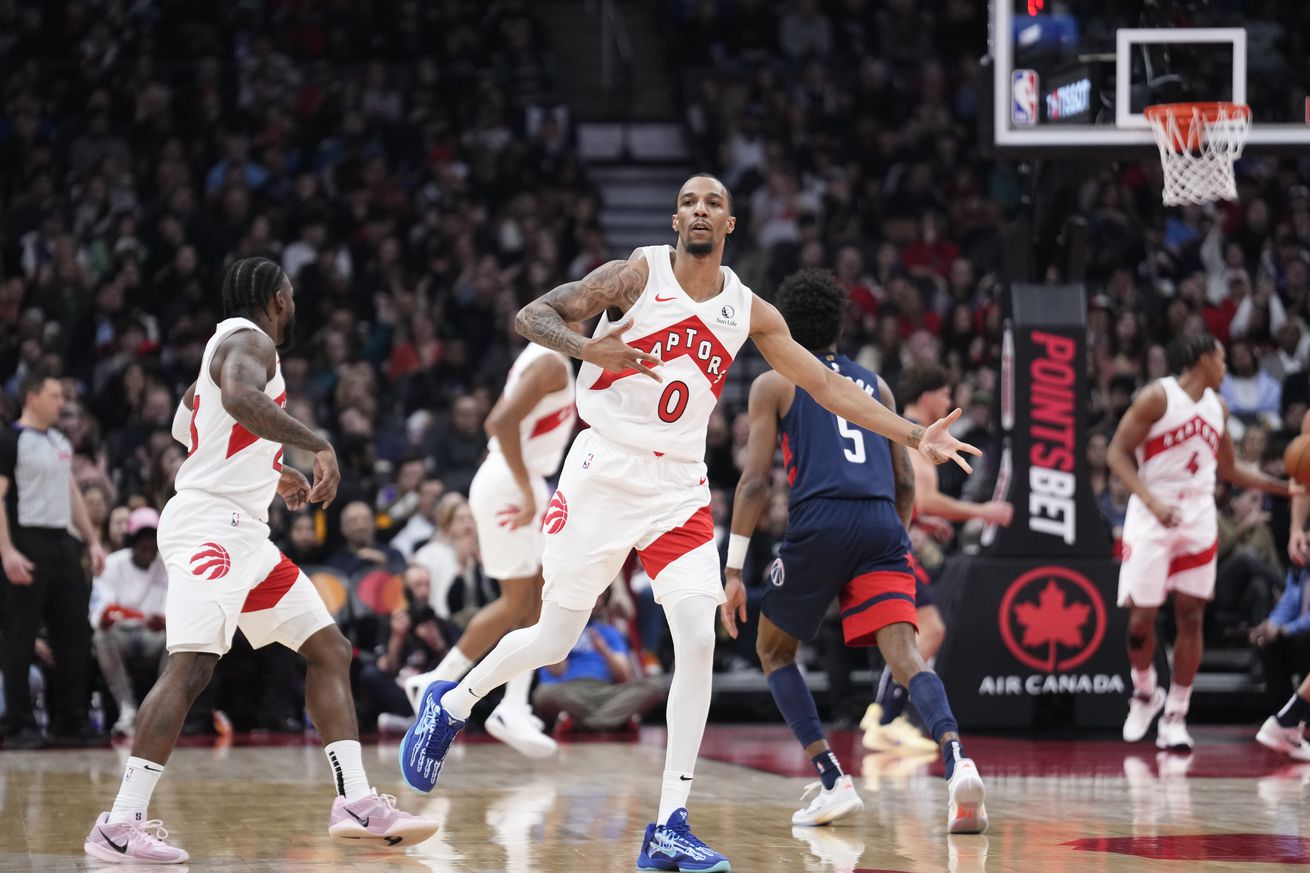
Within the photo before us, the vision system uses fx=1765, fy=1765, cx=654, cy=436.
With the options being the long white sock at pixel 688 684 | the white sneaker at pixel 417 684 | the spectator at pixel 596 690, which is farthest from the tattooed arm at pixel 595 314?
the spectator at pixel 596 690

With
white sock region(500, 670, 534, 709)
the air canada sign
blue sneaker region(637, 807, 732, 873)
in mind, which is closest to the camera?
blue sneaker region(637, 807, 732, 873)

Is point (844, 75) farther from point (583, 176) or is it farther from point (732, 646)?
point (732, 646)

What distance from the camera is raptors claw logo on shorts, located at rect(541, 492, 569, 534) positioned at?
19.7 ft

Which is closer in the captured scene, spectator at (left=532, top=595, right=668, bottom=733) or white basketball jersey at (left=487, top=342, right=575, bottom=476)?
white basketball jersey at (left=487, top=342, right=575, bottom=476)

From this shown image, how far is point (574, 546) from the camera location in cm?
596

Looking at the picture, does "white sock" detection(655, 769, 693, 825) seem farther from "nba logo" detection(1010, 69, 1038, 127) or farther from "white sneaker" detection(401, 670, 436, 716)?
"nba logo" detection(1010, 69, 1038, 127)

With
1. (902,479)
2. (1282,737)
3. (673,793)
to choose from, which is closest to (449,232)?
(1282,737)

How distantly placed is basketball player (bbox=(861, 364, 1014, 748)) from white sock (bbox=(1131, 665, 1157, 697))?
50.1 inches

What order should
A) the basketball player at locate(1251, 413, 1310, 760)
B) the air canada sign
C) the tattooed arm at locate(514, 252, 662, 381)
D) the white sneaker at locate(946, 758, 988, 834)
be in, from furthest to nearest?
the air canada sign
the basketball player at locate(1251, 413, 1310, 760)
the white sneaker at locate(946, 758, 988, 834)
the tattooed arm at locate(514, 252, 662, 381)

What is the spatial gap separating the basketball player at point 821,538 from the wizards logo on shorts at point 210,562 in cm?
194

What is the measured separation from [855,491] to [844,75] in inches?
563

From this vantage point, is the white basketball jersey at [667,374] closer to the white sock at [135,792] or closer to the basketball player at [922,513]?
the white sock at [135,792]

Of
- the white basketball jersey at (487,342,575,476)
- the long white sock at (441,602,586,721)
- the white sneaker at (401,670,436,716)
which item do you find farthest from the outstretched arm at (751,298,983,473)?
the white sneaker at (401,670,436,716)

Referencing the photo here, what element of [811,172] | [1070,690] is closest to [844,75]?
[811,172]
